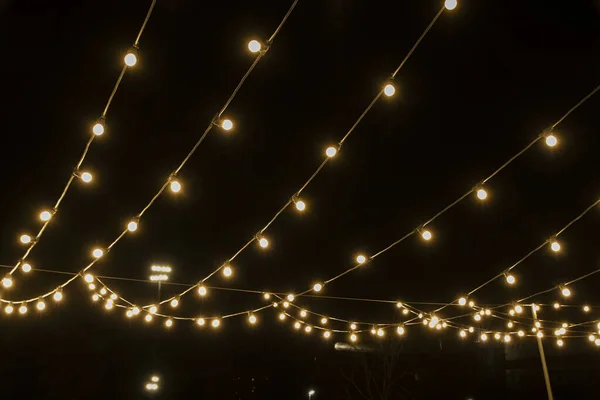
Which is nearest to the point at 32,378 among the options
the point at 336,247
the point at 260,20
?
the point at 336,247

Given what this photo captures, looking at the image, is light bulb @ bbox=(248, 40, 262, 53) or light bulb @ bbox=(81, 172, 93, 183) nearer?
light bulb @ bbox=(248, 40, 262, 53)

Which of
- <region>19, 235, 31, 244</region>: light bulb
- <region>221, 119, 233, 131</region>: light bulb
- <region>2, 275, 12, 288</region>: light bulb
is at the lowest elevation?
<region>2, 275, 12, 288</region>: light bulb

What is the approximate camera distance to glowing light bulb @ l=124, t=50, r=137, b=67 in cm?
227

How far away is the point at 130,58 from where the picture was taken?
2.28 meters

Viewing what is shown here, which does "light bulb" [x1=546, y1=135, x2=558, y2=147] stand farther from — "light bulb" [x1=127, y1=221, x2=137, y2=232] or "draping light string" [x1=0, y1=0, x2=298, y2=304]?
"light bulb" [x1=127, y1=221, x2=137, y2=232]

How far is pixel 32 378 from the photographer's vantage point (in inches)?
369

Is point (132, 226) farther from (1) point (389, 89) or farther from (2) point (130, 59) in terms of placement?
(1) point (389, 89)

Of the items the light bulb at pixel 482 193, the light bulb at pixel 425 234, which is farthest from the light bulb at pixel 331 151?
the light bulb at pixel 425 234

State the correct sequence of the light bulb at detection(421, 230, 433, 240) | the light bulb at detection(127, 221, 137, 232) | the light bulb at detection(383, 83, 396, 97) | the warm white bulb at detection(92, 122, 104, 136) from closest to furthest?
1. the light bulb at detection(383, 83, 396, 97)
2. the warm white bulb at detection(92, 122, 104, 136)
3. the light bulb at detection(127, 221, 137, 232)
4. the light bulb at detection(421, 230, 433, 240)

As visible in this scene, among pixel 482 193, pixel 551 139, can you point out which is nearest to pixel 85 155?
pixel 482 193

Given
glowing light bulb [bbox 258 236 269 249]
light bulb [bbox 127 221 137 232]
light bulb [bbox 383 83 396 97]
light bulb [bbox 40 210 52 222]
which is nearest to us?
light bulb [bbox 383 83 396 97]

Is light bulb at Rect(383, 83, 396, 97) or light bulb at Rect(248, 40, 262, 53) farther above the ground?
light bulb at Rect(383, 83, 396, 97)

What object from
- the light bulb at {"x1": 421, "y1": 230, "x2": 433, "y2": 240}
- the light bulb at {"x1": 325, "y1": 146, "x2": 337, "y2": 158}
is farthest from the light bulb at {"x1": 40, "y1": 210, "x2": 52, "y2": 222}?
the light bulb at {"x1": 421, "y1": 230, "x2": 433, "y2": 240}

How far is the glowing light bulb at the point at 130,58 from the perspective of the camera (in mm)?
2266
